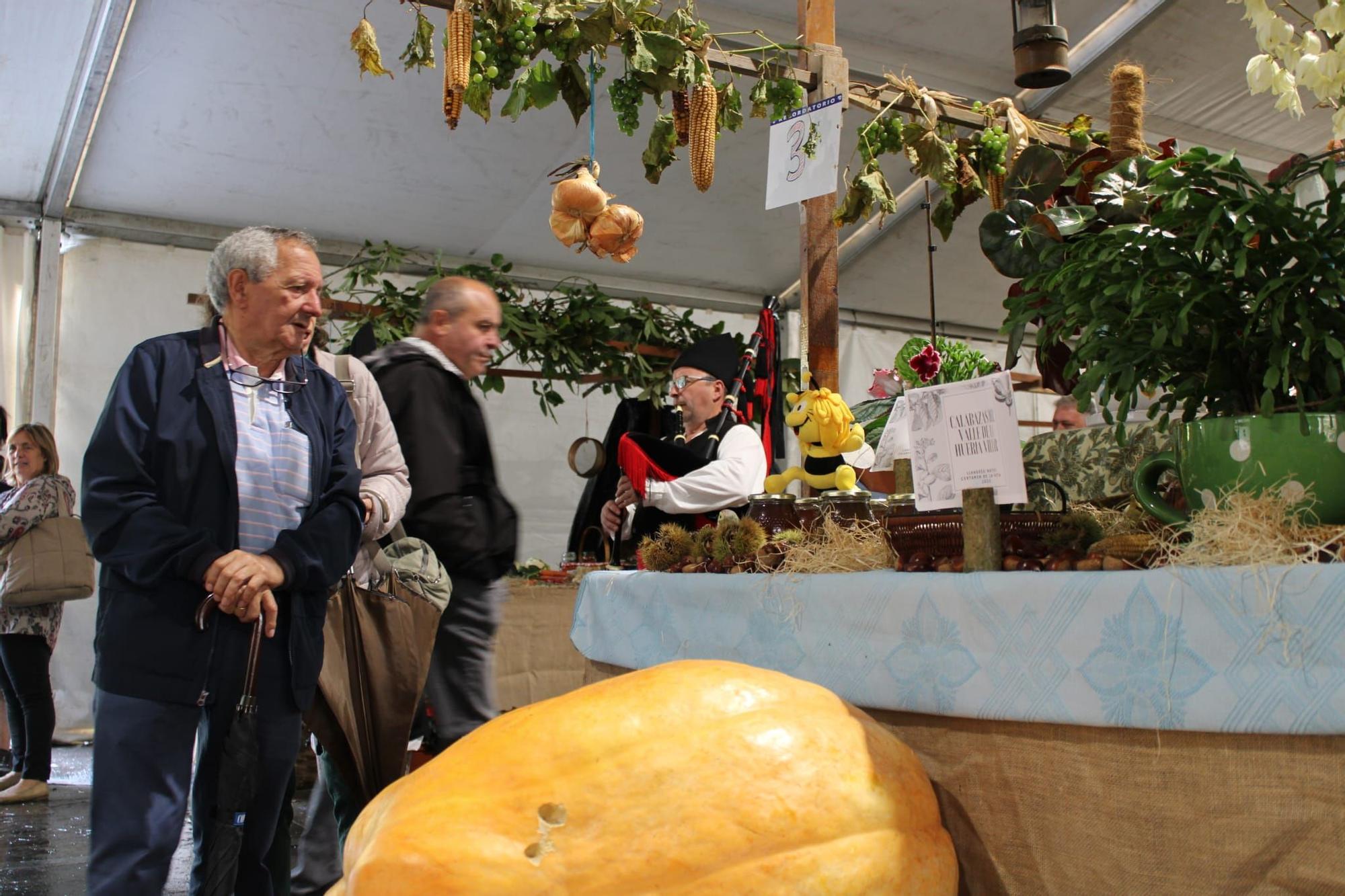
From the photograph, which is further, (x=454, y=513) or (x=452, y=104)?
(x=452, y=104)

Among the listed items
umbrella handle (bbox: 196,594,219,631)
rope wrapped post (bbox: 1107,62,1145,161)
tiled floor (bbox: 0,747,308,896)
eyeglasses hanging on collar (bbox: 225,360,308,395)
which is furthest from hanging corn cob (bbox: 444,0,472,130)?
tiled floor (bbox: 0,747,308,896)

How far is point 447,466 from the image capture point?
2.44 meters

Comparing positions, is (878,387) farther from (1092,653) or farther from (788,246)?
(788,246)

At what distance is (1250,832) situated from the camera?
36.7 inches

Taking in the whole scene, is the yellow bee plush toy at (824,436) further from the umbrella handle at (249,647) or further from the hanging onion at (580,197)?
the umbrella handle at (249,647)

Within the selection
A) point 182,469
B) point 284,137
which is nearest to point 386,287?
point 284,137

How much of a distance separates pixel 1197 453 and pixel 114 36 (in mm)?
4309

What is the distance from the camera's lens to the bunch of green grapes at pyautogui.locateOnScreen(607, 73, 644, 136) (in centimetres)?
269

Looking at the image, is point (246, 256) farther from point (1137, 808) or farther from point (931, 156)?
point (931, 156)

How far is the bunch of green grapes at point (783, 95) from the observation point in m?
2.80

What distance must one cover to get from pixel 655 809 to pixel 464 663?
65.2 inches

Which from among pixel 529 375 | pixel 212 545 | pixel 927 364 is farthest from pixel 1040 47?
pixel 529 375

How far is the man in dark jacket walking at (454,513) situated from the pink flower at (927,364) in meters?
1.04

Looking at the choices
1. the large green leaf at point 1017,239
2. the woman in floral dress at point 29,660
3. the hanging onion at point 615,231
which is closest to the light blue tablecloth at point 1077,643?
the large green leaf at point 1017,239
